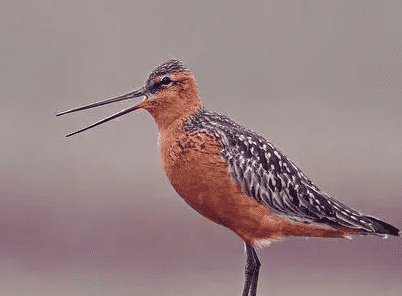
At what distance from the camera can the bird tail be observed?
8469 millimetres

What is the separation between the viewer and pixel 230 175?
8266mm

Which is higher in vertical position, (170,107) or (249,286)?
(170,107)

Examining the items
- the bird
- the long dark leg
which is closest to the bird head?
the bird

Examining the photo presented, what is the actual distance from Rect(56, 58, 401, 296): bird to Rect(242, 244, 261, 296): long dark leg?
7.6 inches

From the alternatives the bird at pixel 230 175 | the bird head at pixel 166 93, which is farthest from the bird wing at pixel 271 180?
the bird head at pixel 166 93

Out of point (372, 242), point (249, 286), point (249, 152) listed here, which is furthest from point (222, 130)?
point (372, 242)

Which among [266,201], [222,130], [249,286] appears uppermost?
[222,130]

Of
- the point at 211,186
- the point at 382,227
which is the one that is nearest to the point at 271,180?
the point at 211,186

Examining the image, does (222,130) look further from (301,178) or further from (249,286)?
(249,286)

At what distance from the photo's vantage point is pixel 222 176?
8.22 metres

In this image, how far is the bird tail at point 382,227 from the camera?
847cm

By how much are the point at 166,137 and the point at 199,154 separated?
0.36 meters

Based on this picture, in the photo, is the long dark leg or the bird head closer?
the bird head

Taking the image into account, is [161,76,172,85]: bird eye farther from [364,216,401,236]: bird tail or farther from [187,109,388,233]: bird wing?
[364,216,401,236]: bird tail
